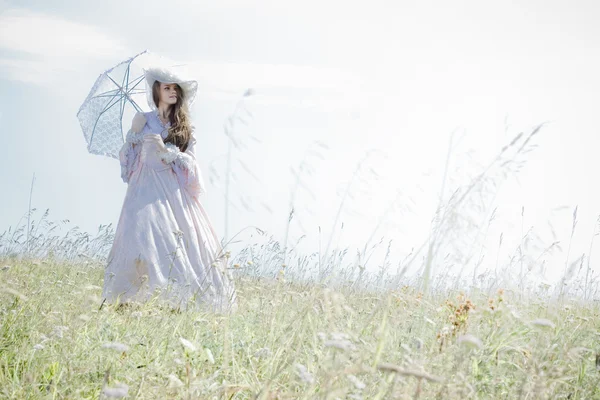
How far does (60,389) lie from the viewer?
262 cm

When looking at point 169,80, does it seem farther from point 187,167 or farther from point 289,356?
point 289,356

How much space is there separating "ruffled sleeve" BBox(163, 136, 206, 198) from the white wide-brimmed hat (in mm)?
539

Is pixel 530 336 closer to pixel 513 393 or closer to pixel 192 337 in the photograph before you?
pixel 513 393

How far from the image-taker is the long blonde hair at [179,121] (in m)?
5.96

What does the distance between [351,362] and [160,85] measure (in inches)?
172

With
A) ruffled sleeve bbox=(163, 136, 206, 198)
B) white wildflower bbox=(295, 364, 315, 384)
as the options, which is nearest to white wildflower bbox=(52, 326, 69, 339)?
white wildflower bbox=(295, 364, 315, 384)

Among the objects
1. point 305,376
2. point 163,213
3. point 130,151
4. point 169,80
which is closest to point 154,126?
point 130,151

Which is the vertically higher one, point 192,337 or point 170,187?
point 170,187

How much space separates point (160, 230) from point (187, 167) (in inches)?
26.5

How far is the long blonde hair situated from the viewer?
5.96 m

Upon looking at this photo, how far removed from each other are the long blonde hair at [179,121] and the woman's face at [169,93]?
0.03m

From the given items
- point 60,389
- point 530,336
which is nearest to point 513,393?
point 530,336

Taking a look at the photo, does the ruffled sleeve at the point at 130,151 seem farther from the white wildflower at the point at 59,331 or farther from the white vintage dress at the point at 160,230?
the white wildflower at the point at 59,331

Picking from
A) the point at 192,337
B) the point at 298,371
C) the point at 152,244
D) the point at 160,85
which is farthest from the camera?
the point at 160,85
